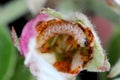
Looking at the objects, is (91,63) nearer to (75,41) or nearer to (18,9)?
(75,41)

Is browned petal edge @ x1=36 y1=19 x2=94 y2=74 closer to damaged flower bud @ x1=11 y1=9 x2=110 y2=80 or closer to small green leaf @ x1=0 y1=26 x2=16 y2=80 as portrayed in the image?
damaged flower bud @ x1=11 y1=9 x2=110 y2=80

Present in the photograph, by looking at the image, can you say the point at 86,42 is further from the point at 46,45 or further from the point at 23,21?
the point at 23,21

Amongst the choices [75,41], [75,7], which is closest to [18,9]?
[75,7]

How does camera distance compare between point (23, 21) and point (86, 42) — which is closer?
point (86, 42)

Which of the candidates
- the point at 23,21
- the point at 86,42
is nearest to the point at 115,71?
the point at 86,42

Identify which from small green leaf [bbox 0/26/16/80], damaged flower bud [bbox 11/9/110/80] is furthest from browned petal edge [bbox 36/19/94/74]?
small green leaf [bbox 0/26/16/80]

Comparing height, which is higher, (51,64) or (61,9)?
(61,9)

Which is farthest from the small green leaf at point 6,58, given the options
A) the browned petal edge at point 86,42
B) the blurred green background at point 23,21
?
the browned petal edge at point 86,42
